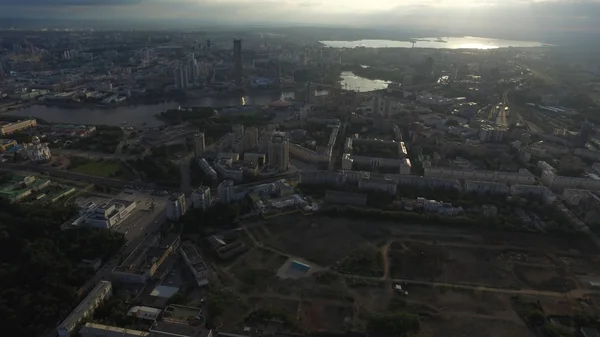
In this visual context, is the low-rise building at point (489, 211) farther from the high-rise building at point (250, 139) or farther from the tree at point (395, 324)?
the high-rise building at point (250, 139)

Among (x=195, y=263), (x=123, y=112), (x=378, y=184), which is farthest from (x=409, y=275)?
(x=123, y=112)

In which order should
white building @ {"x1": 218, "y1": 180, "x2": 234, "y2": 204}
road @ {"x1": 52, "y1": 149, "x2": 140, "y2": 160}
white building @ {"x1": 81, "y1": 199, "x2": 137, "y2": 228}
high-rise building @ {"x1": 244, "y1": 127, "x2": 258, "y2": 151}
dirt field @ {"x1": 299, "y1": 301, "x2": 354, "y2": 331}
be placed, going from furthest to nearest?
high-rise building @ {"x1": 244, "y1": 127, "x2": 258, "y2": 151} → road @ {"x1": 52, "y1": 149, "x2": 140, "y2": 160} → white building @ {"x1": 218, "y1": 180, "x2": 234, "y2": 204} → white building @ {"x1": 81, "y1": 199, "x2": 137, "y2": 228} → dirt field @ {"x1": 299, "y1": 301, "x2": 354, "y2": 331}

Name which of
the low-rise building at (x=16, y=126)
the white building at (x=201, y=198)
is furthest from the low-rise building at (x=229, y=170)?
the low-rise building at (x=16, y=126)

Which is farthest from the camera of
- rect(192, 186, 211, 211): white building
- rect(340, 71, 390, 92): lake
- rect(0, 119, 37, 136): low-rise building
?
rect(340, 71, 390, 92): lake

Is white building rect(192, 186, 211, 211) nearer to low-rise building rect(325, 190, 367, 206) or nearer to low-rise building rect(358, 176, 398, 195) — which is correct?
low-rise building rect(325, 190, 367, 206)

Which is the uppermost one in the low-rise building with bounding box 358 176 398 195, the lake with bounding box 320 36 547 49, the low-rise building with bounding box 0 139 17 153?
the lake with bounding box 320 36 547 49

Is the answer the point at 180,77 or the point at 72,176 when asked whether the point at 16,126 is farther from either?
the point at 180,77

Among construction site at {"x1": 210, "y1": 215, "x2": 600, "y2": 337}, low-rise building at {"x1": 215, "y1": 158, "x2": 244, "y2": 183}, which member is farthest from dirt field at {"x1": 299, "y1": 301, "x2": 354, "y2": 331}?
low-rise building at {"x1": 215, "y1": 158, "x2": 244, "y2": 183}

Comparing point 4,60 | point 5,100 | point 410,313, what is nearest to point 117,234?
point 410,313
